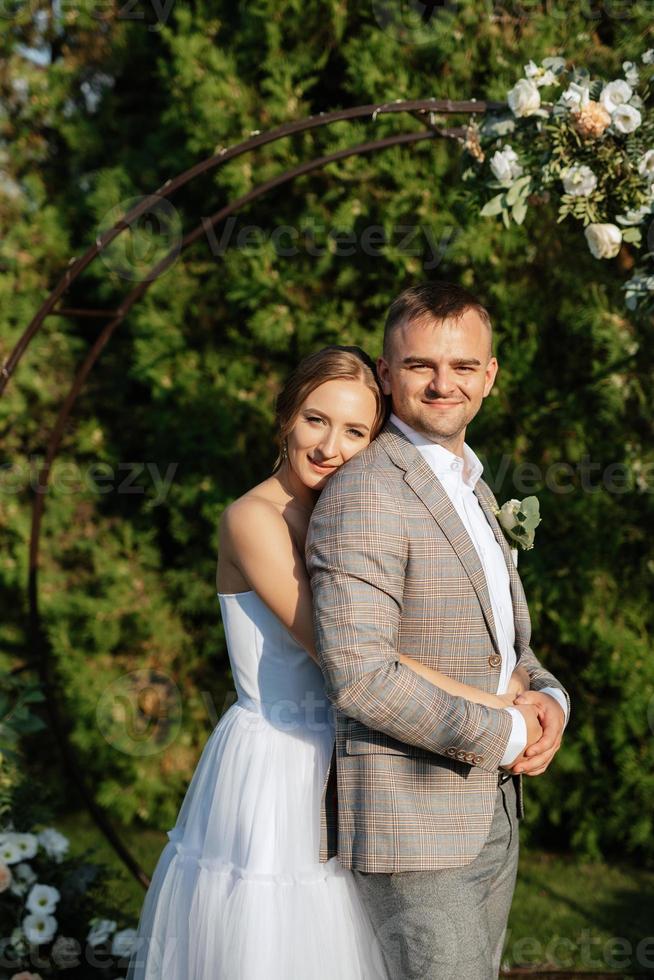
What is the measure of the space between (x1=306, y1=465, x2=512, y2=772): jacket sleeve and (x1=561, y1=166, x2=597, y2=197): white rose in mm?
1395

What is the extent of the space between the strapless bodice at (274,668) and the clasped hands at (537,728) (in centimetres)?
46

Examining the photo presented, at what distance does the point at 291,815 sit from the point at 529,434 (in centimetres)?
281

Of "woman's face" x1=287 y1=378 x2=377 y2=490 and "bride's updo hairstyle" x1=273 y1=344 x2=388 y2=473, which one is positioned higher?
"bride's updo hairstyle" x1=273 y1=344 x2=388 y2=473

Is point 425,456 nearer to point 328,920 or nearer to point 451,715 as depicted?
point 451,715

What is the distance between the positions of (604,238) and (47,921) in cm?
281

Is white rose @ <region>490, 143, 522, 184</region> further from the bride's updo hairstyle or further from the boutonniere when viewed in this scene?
the boutonniere

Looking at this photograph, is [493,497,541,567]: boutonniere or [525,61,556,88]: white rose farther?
[525,61,556,88]: white rose

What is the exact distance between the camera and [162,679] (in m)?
5.08

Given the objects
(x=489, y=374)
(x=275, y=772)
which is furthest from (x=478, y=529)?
(x=275, y=772)

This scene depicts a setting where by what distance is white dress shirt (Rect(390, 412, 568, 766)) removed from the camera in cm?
228

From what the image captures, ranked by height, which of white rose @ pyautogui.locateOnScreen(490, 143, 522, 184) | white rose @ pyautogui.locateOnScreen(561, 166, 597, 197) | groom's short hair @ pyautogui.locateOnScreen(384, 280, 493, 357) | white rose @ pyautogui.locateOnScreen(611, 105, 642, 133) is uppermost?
white rose @ pyautogui.locateOnScreen(611, 105, 642, 133)

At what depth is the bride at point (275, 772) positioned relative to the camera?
2.20 meters

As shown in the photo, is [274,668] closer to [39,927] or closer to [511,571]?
→ [511,571]

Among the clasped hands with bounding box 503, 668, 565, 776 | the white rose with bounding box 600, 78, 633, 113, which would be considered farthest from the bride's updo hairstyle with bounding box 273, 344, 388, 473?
the white rose with bounding box 600, 78, 633, 113
